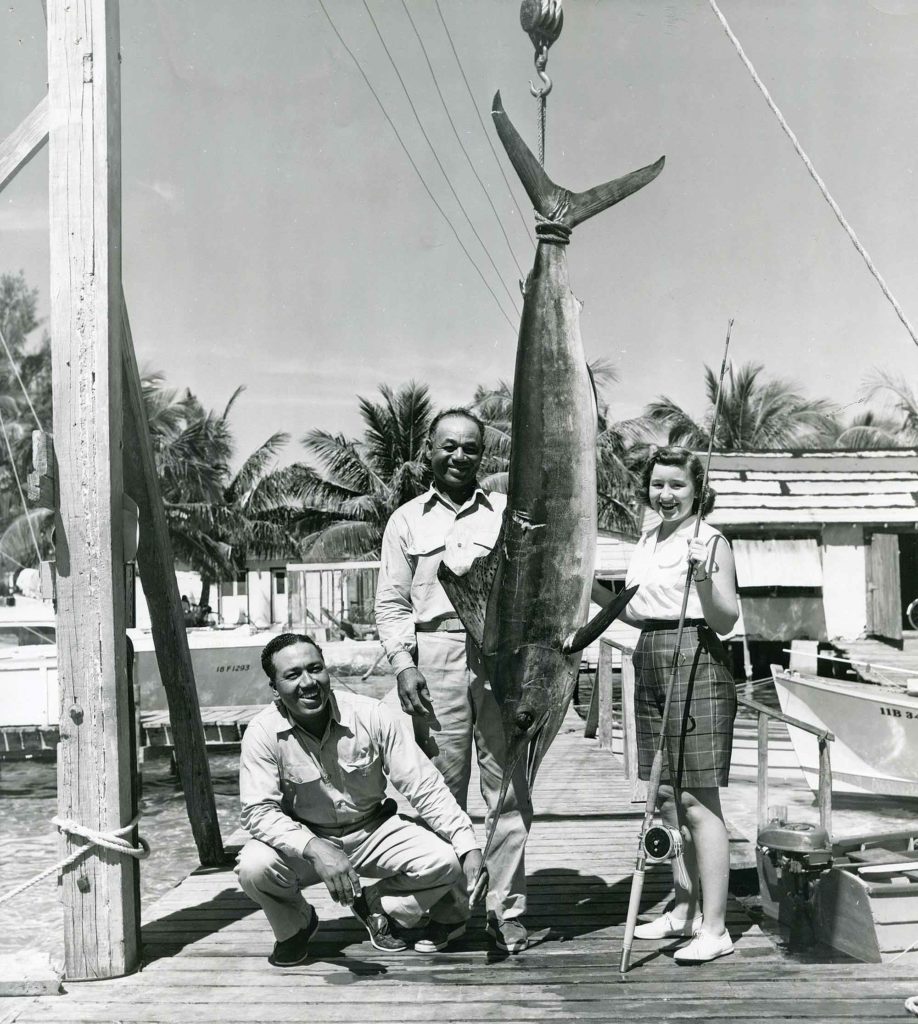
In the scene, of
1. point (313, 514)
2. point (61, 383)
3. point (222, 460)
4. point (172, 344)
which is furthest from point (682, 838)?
point (172, 344)

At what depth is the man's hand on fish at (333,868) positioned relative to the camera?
2.78m

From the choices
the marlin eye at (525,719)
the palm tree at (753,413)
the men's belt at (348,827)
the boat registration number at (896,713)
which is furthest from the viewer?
the palm tree at (753,413)

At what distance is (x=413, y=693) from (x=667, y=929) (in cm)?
110

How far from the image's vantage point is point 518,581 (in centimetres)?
287

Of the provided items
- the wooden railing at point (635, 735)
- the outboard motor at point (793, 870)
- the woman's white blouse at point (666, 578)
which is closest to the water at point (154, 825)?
the wooden railing at point (635, 735)

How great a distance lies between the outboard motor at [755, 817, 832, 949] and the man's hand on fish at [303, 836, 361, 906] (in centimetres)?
180

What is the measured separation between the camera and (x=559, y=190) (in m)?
2.92

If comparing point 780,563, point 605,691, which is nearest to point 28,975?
point 605,691

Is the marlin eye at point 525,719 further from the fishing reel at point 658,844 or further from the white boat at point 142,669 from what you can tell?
the white boat at point 142,669

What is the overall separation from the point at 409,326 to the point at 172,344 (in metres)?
12.6

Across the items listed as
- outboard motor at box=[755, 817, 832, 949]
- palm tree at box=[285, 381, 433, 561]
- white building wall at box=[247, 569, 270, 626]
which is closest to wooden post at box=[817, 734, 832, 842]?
outboard motor at box=[755, 817, 832, 949]

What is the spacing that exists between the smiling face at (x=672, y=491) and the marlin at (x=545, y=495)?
14.4 inches

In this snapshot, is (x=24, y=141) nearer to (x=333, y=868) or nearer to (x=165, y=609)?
(x=165, y=609)

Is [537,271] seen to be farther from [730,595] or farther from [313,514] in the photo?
[313,514]
